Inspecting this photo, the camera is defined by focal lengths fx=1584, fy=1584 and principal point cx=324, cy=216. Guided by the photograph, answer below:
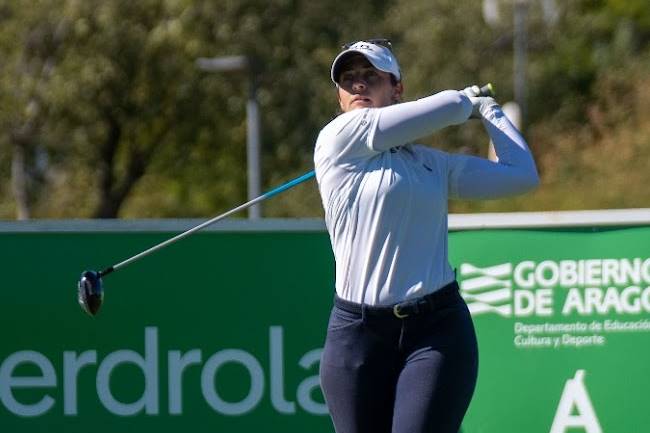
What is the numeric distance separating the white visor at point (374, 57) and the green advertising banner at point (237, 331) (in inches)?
88.1

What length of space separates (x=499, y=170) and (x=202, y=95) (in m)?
21.9

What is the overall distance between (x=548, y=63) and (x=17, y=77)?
14.4 metres

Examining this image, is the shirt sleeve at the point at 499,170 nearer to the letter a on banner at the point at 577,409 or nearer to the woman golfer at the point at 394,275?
the woman golfer at the point at 394,275

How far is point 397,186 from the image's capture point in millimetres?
4754

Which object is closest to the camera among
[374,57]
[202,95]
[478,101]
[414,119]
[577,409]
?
[414,119]

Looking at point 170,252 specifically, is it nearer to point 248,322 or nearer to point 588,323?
point 248,322

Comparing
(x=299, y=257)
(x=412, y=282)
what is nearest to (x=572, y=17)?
(x=299, y=257)

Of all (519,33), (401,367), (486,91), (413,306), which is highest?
(519,33)

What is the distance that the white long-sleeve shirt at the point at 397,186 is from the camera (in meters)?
4.75

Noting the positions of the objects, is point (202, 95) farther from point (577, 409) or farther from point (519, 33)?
point (577, 409)

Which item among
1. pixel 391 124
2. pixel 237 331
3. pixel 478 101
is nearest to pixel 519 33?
pixel 237 331

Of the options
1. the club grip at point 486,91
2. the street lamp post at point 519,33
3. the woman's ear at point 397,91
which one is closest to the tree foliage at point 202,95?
the street lamp post at point 519,33

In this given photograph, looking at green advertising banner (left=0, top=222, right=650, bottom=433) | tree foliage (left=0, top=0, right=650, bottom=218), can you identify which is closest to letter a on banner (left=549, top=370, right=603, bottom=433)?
green advertising banner (left=0, top=222, right=650, bottom=433)

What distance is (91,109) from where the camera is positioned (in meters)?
25.8
